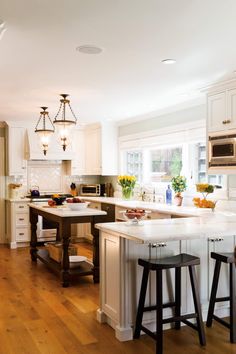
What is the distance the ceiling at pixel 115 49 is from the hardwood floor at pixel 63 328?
2.41 m

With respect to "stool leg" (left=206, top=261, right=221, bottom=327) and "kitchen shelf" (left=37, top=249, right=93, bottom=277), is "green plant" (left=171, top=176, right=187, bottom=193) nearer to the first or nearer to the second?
"kitchen shelf" (left=37, top=249, right=93, bottom=277)

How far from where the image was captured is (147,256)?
3.19m

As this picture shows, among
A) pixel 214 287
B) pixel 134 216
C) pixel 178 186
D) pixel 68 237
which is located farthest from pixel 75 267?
pixel 214 287

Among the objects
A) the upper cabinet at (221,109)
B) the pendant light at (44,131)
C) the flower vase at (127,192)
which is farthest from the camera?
the flower vase at (127,192)

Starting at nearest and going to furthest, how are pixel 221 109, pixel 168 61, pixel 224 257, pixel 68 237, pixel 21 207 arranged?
pixel 224 257 < pixel 168 61 < pixel 221 109 < pixel 68 237 < pixel 21 207

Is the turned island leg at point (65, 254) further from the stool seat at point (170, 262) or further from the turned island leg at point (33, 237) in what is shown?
the stool seat at point (170, 262)

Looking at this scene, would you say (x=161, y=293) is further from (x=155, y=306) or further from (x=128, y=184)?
(x=128, y=184)

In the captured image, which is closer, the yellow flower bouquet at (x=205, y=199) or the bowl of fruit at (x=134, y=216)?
the bowl of fruit at (x=134, y=216)

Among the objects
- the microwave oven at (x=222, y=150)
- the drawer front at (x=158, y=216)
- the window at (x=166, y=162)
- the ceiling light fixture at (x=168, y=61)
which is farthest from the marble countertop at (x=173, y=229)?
the window at (x=166, y=162)

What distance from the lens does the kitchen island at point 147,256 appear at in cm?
306

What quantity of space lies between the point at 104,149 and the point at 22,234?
2.25m

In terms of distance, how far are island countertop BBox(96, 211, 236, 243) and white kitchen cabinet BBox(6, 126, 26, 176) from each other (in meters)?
4.31

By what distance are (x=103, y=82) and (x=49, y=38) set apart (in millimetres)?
1396

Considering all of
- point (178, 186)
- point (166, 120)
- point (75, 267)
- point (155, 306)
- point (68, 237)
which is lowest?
point (75, 267)
